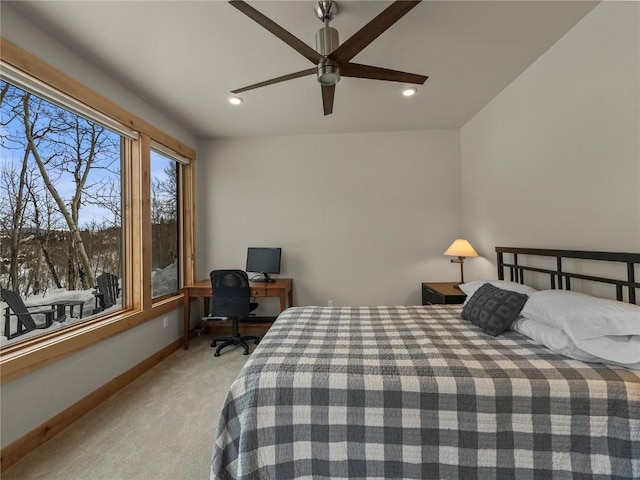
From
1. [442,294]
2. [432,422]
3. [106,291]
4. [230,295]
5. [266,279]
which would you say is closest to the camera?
[432,422]

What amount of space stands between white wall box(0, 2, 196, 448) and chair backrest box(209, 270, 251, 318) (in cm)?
68

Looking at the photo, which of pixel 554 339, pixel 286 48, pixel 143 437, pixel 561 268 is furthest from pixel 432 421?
pixel 286 48

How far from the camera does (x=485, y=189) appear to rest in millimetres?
3057

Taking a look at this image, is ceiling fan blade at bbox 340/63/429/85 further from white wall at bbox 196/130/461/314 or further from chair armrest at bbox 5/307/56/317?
chair armrest at bbox 5/307/56/317

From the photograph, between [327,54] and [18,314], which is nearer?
[327,54]

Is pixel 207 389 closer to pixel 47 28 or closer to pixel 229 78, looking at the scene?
pixel 229 78

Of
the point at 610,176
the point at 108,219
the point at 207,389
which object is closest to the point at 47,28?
the point at 108,219

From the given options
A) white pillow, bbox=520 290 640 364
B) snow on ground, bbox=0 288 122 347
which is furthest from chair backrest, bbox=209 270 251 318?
white pillow, bbox=520 290 640 364

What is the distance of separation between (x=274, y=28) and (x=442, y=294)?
106 inches

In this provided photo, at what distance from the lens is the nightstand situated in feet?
9.30

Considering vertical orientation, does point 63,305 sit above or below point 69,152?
below

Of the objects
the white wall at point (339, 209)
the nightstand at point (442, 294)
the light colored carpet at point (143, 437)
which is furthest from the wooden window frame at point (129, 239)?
the nightstand at point (442, 294)

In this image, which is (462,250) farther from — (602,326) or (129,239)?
(129,239)

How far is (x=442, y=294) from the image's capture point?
2.88m
